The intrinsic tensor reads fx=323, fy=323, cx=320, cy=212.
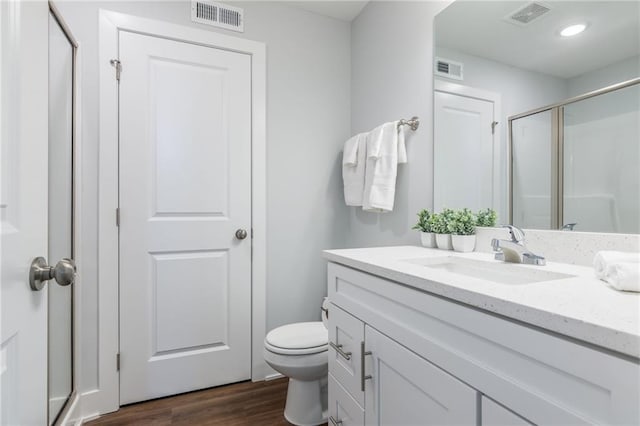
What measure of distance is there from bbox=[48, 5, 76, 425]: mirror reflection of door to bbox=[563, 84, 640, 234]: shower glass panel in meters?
1.77

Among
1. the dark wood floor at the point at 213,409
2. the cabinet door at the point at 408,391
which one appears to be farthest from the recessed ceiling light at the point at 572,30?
the dark wood floor at the point at 213,409

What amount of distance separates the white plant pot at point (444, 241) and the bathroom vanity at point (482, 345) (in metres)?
0.20

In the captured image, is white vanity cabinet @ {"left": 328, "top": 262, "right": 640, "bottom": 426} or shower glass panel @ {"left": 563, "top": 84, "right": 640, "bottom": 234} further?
shower glass panel @ {"left": 563, "top": 84, "right": 640, "bottom": 234}

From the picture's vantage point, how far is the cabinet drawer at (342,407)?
110 centimetres

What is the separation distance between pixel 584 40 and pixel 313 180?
1.51 metres

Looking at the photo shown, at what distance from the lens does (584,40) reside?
1.00 m

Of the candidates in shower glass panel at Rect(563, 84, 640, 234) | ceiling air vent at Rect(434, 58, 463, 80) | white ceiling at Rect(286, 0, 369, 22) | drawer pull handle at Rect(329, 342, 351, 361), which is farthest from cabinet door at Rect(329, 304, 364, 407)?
white ceiling at Rect(286, 0, 369, 22)

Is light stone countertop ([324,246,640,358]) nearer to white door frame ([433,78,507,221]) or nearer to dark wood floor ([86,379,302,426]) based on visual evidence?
white door frame ([433,78,507,221])

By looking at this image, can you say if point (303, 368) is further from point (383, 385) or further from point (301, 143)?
point (301, 143)

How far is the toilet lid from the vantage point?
155 cm

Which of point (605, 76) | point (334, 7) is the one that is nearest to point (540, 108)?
point (605, 76)

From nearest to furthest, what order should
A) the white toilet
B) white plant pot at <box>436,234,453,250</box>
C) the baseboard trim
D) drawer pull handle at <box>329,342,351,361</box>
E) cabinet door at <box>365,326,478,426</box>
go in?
cabinet door at <box>365,326,478,426</box>
drawer pull handle at <box>329,342,351,361</box>
white plant pot at <box>436,234,453,250</box>
the white toilet
the baseboard trim

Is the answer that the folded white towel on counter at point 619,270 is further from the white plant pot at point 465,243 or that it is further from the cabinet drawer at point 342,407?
the cabinet drawer at point 342,407

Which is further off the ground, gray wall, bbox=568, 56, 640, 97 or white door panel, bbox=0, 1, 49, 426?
gray wall, bbox=568, 56, 640, 97
